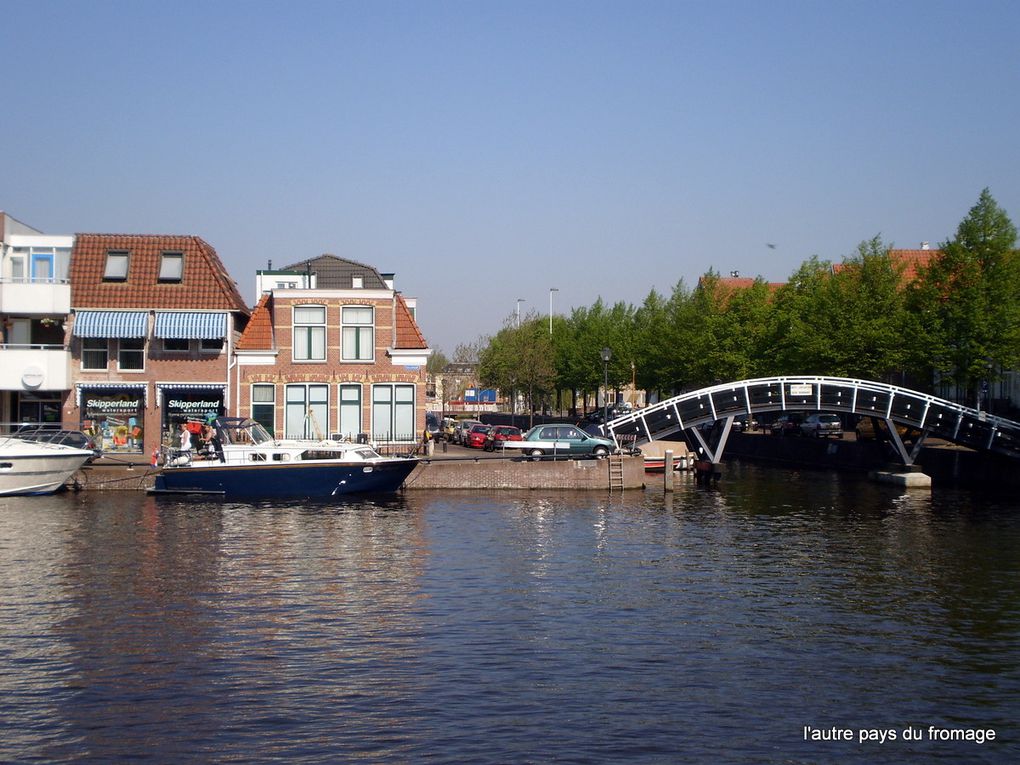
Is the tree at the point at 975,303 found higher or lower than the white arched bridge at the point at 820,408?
higher

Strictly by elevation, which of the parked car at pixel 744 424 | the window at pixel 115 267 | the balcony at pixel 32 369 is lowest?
the parked car at pixel 744 424

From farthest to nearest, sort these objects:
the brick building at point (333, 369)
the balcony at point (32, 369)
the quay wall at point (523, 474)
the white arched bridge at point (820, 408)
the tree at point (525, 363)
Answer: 1. the tree at point (525, 363)
2. the brick building at point (333, 369)
3. the balcony at point (32, 369)
4. the white arched bridge at point (820, 408)
5. the quay wall at point (523, 474)

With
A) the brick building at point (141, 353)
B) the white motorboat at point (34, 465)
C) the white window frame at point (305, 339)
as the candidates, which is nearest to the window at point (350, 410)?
the white window frame at point (305, 339)

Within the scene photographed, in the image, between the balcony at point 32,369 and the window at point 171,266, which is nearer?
the balcony at point 32,369

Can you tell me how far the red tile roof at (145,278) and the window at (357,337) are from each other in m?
5.51

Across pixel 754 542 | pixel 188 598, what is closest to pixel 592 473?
pixel 754 542

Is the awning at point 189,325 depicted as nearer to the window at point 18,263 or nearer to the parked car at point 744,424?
the window at point 18,263

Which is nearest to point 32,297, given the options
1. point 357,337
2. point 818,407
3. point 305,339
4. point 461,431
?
point 305,339

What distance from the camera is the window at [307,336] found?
2015 inches

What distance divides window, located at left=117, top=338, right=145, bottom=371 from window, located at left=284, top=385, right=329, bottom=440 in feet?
23.4

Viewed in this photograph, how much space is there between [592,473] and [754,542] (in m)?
14.3

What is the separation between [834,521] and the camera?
3669cm

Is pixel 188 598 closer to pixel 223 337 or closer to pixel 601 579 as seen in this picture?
pixel 601 579

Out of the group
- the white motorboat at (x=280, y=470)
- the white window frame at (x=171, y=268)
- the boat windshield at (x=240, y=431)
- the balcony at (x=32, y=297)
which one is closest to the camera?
the white motorboat at (x=280, y=470)
